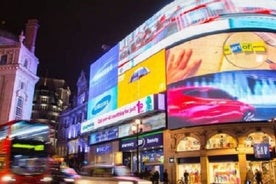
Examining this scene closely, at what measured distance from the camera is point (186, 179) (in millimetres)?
28672

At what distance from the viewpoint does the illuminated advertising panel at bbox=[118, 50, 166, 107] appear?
1335 inches

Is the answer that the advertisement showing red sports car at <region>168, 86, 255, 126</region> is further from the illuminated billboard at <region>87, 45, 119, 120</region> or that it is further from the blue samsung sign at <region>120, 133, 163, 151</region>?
the illuminated billboard at <region>87, 45, 119, 120</region>

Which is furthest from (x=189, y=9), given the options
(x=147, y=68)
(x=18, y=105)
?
(x=18, y=105)

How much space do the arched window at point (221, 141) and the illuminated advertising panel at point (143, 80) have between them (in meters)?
6.89

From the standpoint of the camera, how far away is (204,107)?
2912 centimetres

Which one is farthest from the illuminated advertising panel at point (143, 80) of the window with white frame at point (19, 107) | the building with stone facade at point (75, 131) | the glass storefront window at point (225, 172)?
the window with white frame at point (19, 107)

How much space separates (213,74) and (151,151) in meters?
11.0

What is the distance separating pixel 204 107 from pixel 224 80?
2871 millimetres

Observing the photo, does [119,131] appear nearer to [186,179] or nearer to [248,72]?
[186,179]

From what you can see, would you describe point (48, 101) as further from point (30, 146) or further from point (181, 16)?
point (30, 146)

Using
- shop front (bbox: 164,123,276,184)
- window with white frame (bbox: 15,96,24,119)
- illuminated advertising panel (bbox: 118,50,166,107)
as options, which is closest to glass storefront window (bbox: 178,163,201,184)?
shop front (bbox: 164,123,276,184)

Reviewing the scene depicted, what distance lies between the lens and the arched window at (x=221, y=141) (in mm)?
28344

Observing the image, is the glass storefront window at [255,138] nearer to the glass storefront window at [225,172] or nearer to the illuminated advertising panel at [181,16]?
the glass storefront window at [225,172]

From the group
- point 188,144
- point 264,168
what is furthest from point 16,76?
point 264,168
